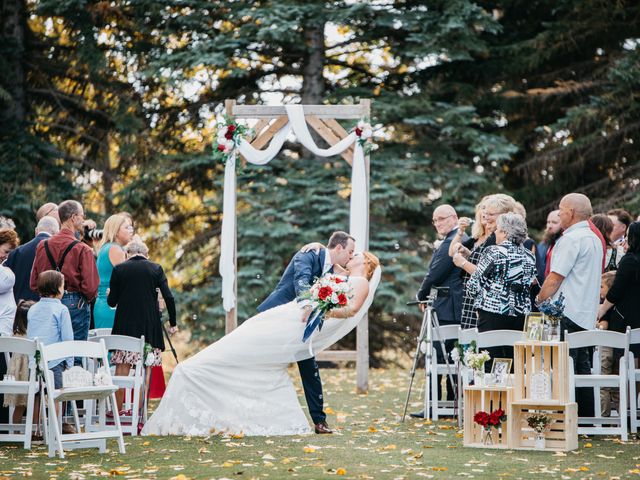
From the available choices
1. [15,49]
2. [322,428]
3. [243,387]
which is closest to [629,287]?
[322,428]

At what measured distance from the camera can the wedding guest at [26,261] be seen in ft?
31.1

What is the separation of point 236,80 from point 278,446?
38.5 ft

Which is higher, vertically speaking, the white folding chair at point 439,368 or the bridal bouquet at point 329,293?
the bridal bouquet at point 329,293

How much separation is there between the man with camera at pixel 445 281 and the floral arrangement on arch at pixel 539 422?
6.60 ft

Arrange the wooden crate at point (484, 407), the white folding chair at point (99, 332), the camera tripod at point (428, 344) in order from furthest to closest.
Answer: the white folding chair at point (99, 332), the camera tripod at point (428, 344), the wooden crate at point (484, 407)

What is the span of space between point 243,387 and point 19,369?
1.94 metres

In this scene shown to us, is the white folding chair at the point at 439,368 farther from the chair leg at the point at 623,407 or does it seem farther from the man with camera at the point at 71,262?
the man with camera at the point at 71,262

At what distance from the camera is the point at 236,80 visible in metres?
18.6

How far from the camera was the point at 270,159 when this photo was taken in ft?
40.5

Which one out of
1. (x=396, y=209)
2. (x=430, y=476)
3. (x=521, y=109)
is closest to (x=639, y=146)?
(x=521, y=109)

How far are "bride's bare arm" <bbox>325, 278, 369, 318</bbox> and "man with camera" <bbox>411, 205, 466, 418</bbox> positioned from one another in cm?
95

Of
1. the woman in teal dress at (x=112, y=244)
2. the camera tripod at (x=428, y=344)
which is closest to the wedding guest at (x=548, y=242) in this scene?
the camera tripod at (x=428, y=344)

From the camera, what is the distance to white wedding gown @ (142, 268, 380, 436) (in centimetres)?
876

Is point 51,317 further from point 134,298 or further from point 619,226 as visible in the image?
point 619,226
